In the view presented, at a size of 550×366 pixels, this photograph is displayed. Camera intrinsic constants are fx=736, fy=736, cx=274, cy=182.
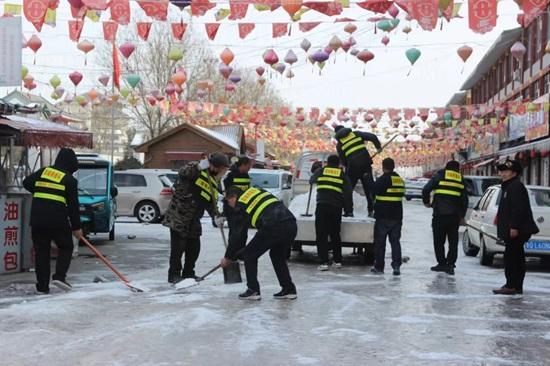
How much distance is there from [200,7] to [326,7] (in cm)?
236

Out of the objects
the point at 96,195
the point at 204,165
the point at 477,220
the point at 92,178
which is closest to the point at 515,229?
the point at 204,165

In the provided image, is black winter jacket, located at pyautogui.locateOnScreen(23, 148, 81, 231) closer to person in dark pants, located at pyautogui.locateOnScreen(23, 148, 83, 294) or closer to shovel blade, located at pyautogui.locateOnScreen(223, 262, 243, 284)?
person in dark pants, located at pyautogui.locateOnScreen(23, 148, 83, 294)

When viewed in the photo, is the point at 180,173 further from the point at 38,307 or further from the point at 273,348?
the point at 273,348

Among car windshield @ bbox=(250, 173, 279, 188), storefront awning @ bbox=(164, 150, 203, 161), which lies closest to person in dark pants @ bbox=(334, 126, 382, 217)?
car windshield @ bbox=(250, 173, 279, 188)

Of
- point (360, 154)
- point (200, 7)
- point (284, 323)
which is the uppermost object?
point (200, 7)

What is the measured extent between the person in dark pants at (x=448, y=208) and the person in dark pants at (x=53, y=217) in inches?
207

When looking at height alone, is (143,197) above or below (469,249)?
above

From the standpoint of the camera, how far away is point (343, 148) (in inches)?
501

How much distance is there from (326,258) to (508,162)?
332 centimetres

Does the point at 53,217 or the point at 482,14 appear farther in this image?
the point at 482,14

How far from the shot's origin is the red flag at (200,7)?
12984mm

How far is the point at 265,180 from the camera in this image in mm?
24047

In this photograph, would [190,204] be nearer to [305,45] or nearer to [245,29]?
[245,29]

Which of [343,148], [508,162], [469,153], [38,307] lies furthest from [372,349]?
[469,153]
